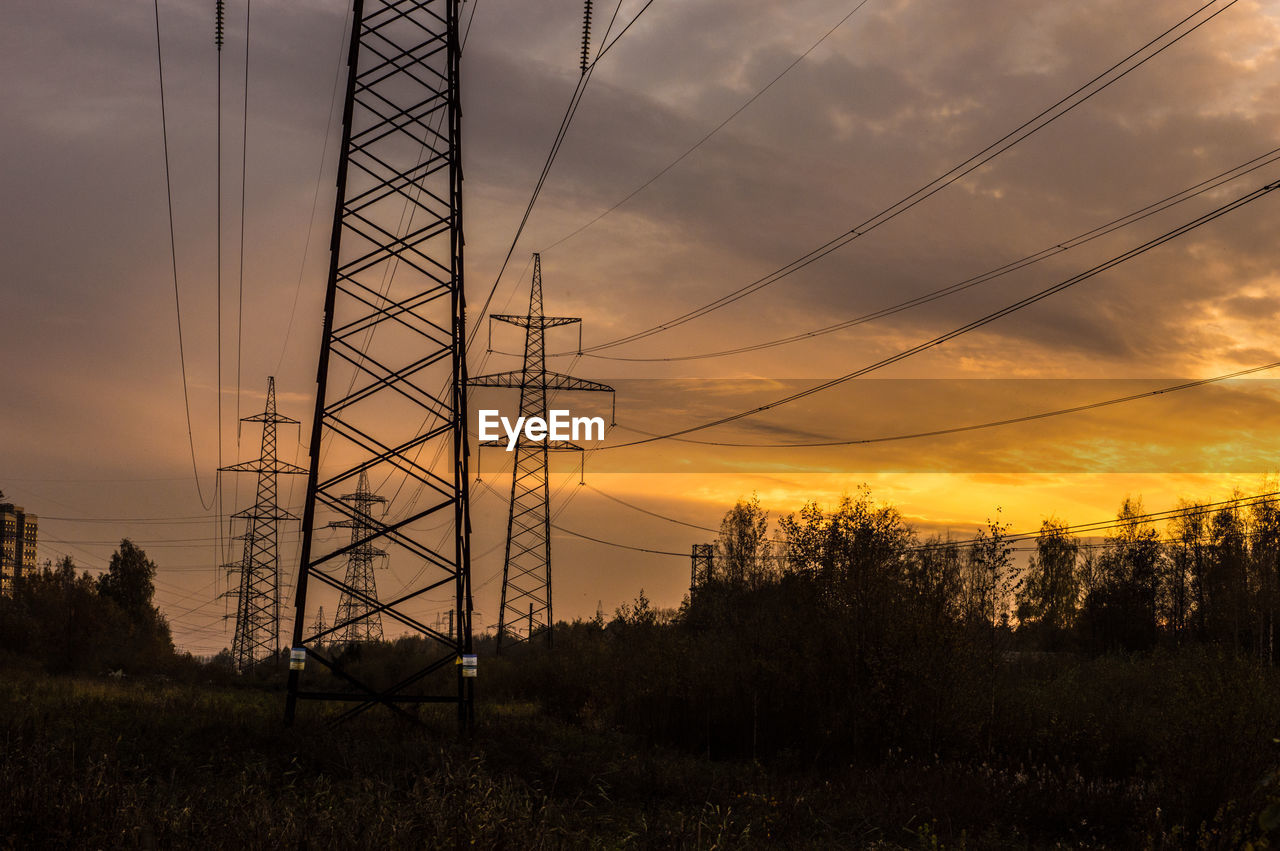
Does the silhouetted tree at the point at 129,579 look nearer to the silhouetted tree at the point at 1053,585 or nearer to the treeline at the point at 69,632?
the treeline at the point at 69,632

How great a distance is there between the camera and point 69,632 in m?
59.7

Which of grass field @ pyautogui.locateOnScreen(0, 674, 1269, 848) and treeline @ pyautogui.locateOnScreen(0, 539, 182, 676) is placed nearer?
grass field @ pyautogui.locateOnScreen(0, 674, 1269, 848)

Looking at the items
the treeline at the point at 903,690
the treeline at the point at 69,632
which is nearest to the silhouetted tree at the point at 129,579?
the treeline at the point at 69,632

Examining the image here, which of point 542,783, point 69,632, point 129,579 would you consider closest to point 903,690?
point 542,783

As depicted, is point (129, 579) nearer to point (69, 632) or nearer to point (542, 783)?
point (69, 632)

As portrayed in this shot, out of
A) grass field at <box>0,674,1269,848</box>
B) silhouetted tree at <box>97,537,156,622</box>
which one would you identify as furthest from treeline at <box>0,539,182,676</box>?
grass field at <box>0,674,1269,848</box>

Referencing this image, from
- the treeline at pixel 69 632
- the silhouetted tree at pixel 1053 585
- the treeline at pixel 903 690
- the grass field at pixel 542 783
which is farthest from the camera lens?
the silhouetted tree at pixel 1053 585

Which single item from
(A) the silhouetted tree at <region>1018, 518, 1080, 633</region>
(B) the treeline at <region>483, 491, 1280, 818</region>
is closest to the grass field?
(B) the treeline at <region>483, 491, 1280, 818</region>

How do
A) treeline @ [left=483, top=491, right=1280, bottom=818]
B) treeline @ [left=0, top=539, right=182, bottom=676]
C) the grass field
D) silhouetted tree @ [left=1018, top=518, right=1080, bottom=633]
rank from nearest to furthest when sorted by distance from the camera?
the grass field < treeline @ [left=483, top=491, right=1280, bottom=818] < treeline @ [left=0, top=539, right=182, bottom=676] < silhouetted tree @ [left=1018, top=518, right=1080, bottom=633]

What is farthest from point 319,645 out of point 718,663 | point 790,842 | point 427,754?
point 790,842

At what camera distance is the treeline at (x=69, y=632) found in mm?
57031

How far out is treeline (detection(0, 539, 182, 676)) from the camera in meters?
57.0

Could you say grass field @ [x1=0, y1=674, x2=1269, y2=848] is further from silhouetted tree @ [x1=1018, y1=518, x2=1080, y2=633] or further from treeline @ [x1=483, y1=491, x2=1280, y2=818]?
silhouetted tree @ [x1=1018, y1=518, x2=1080, y2=633]

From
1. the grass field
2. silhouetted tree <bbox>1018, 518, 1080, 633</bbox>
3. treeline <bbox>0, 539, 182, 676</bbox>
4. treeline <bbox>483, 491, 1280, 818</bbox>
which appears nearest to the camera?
the grass field
